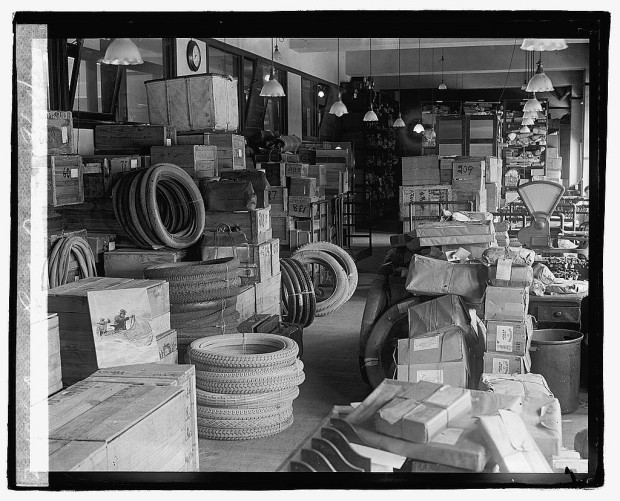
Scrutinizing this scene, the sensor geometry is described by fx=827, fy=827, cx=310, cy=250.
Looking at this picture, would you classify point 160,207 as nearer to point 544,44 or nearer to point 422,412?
point 544,44

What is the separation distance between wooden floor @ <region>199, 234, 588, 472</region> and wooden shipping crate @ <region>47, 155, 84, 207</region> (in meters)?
2.00

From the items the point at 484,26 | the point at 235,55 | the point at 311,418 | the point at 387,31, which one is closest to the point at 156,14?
the point at 387,31

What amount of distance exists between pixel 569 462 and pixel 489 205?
835 centimetres

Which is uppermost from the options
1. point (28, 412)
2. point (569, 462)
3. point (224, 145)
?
point (224, 145)

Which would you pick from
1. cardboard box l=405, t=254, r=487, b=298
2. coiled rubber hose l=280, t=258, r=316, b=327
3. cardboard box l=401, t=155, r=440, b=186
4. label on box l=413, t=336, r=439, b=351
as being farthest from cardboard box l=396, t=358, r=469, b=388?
cardboard box l=401, t=155, r=440, b=186

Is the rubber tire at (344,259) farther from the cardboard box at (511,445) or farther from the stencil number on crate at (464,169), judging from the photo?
the cardboard box at (511,445)

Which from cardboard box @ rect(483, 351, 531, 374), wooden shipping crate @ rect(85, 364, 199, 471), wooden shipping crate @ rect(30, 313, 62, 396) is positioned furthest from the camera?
cardboard box @ rect(483, 351, 531, 374)

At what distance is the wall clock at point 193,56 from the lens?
9.45 metres

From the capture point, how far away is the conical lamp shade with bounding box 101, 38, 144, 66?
11.8ft

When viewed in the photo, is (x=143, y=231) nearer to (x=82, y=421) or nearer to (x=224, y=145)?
(x=224, y=145)

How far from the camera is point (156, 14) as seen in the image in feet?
10.9

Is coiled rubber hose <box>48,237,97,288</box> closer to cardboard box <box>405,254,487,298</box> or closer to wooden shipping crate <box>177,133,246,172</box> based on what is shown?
wooden shipping crate <box>177,133,246,172</box>

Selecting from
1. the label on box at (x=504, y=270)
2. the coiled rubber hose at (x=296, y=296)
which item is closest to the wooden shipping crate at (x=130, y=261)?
the coiled rubber hose at (x=296, y=296)

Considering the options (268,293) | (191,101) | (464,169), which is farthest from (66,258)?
(464,169)
